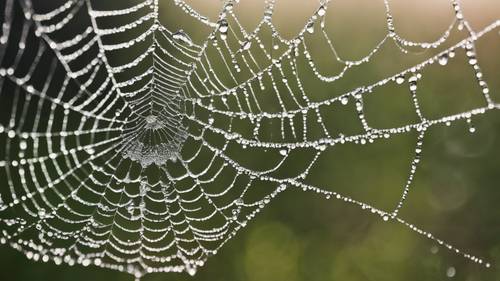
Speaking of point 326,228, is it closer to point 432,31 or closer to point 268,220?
point 268,220

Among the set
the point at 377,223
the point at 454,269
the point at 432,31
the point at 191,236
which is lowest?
the point at 454,269

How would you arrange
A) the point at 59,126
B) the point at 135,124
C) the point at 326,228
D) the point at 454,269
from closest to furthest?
the point at 135,124, the point at 454,269, the point at 326,228, the point at 59,126

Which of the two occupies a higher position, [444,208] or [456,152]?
[456,152]

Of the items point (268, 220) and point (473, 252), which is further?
point (268, 220)

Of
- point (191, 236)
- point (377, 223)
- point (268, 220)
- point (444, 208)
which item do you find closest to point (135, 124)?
point (191, 236)

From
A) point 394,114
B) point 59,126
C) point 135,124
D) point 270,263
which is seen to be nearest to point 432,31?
point 394,114

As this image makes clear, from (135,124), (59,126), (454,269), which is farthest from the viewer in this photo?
(59,126)

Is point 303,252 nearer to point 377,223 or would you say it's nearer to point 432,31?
point 377,223

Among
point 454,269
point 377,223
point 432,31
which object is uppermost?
point 432,31

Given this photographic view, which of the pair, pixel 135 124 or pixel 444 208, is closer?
pixel 135 124
